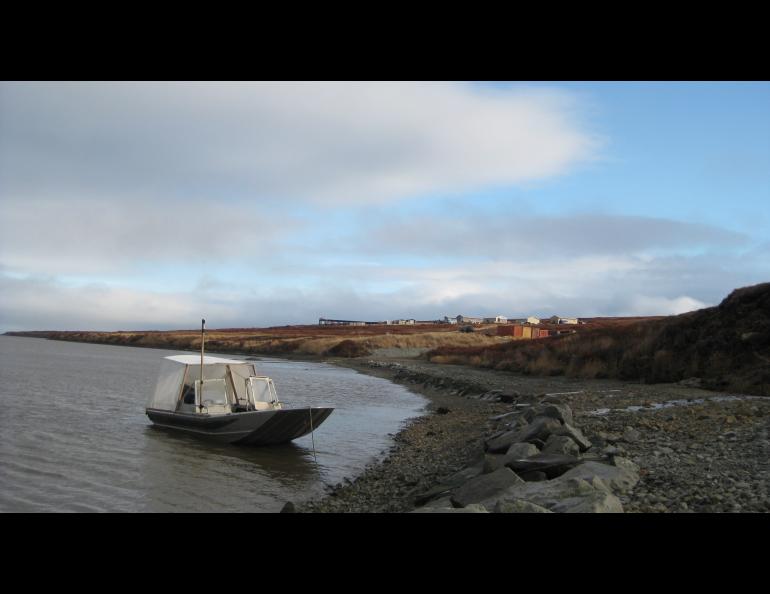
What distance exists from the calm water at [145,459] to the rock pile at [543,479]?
4574mm

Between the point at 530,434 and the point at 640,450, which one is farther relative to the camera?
the point at 530,434

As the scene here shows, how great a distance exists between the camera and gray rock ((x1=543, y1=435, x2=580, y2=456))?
10523 mm

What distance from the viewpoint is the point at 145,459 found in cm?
1698

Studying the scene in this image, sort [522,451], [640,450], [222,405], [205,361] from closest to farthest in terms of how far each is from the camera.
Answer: [640,450] → [522,451] → [222,405] → [205,361]

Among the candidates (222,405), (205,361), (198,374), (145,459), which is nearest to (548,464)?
(145,459)

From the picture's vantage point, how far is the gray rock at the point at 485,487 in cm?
854

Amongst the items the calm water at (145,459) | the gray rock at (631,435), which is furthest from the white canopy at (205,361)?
the gray rock at (631,435)

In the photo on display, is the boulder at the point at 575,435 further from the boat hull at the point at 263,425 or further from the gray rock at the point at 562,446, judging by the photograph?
the boat hull at the point at 263,425

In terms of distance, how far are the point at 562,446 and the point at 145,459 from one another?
11.8 meters

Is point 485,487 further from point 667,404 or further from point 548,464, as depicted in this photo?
point 667,404

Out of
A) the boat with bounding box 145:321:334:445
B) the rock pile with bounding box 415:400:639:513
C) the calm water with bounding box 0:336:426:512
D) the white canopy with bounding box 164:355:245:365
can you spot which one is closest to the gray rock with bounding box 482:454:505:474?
the rock pile with bounding box 415:400:639:513
